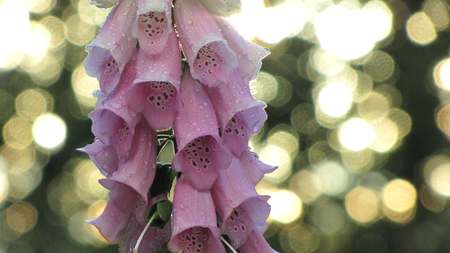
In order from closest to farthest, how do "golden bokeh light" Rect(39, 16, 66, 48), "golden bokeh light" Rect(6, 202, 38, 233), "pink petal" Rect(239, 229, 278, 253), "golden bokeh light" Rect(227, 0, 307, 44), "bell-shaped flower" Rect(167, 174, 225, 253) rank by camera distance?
"bell-shaped flower" Rect(167, 174, 225, 253), "pink petal" Rect(239, 229, 278, 253), "golden bokeh light" Rect(227, 0, 307, 44), "golden bokeh light" Rect(39, 16, 66, 48), "golden bokeh light" Rect(6, 202, 38, 233)

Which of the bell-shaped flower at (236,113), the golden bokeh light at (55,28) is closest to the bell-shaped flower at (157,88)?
the bell-shaped flower at (236,113)

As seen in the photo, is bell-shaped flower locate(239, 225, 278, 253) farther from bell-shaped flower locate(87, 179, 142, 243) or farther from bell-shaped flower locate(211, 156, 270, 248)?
bell-shaped flower locate(87, 179, 142, 243)

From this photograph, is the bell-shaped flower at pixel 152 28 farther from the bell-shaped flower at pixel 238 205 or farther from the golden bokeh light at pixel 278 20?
the golden bokeh light at pixel 278 20

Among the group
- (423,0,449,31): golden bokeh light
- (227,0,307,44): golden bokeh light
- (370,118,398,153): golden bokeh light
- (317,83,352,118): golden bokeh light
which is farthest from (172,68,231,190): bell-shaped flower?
(423,0,449,31): golden bokeh light

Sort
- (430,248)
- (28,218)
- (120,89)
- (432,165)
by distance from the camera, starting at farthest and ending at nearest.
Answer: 1. (28,218)
2. (432,165)
3. (430,248)
4. (120,89)

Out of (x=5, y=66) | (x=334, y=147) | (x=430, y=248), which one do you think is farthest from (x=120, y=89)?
(x=5, y=66)

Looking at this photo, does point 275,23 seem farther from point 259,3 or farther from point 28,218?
point 28,218

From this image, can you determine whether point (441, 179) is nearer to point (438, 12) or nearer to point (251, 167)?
point (438, 12)

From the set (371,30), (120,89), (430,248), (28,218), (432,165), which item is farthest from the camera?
(28,218)
